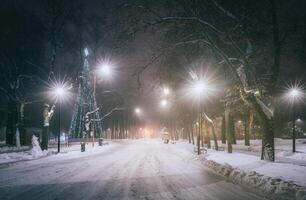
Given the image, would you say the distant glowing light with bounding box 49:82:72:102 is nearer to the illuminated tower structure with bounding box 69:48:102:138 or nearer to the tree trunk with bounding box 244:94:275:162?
the illuminated tower structure with bounding box 69:48:102:138

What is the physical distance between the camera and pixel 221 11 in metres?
18.0

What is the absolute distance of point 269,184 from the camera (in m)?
11.0

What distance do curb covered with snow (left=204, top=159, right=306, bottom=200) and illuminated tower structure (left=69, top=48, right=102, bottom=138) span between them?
27.7 meters

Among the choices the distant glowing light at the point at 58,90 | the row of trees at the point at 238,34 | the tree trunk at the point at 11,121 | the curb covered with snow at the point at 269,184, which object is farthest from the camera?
the tree trunk at the point at 11,121

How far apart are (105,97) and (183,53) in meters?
30.8

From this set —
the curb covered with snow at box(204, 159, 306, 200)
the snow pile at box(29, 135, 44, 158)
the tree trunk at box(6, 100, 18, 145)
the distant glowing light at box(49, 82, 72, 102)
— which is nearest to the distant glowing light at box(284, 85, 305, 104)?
the curb covered with snow at box(204, 159, 306, 200)

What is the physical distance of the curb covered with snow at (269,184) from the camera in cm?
976

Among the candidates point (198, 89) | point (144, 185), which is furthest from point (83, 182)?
point (198, 89)

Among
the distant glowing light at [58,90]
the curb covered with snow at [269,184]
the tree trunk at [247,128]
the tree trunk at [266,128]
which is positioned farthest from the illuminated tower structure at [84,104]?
the curb covered with snow at [269,184]

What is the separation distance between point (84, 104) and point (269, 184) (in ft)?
107

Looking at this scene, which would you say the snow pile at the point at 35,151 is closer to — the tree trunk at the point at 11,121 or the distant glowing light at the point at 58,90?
the distant glowing light at the point at 58,90

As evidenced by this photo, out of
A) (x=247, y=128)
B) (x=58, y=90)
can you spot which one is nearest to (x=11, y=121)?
(x=58, y=90)

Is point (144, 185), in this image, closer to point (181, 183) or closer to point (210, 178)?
point (181, 183)

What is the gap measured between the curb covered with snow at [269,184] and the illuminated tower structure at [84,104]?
90.8ft
